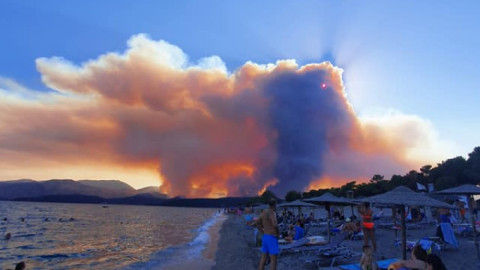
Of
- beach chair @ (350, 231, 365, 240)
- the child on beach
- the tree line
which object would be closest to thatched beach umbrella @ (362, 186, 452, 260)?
the child on beach

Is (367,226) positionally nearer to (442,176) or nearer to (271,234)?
(271,234)

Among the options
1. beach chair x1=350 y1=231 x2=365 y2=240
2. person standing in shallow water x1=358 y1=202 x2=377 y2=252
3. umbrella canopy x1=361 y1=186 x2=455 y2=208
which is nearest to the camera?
umbrella canopy x1=361 y1=186 x2=455 y2=208

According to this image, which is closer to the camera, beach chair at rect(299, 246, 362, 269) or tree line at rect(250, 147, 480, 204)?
beach chair at rect(299, 246, 362, 269)

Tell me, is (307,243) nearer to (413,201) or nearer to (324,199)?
(324,199)

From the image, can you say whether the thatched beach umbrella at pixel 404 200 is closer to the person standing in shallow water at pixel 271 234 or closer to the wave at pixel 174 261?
the person standing in shallow water at pixel 271 234

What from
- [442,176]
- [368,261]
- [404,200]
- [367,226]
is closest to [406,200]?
[404,200]

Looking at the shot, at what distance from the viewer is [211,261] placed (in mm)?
16094

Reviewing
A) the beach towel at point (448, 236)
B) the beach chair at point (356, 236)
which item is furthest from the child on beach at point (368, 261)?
the beach chair at point (356, 236)

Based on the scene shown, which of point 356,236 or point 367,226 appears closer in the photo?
point 367,226

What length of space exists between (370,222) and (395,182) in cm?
6723

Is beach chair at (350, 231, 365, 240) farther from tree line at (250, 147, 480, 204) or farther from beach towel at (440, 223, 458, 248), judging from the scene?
tree line at (250, 147, 480, 204)

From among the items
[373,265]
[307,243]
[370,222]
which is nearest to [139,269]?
[307,243]

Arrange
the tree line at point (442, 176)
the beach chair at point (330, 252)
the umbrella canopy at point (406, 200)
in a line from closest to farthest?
the umbrella canopy at point (406, 200) < the beach chair at point (330, 252) < the tree line at point (442, 176)

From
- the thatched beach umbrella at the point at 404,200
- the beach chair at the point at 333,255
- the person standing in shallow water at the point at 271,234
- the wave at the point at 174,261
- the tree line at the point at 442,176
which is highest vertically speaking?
the tree line at the point at 442,176
